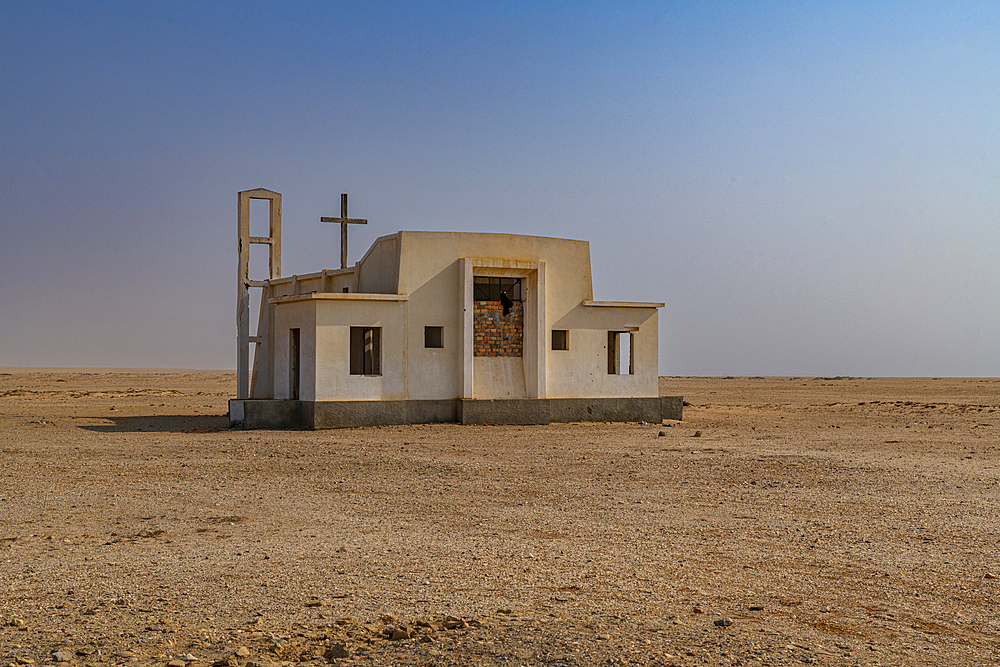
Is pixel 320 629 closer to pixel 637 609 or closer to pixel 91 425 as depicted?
pixel 637 609

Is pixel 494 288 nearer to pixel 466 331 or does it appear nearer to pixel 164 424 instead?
pixel 466 331

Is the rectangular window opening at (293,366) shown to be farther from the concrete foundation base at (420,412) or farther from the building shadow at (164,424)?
the building shadow at (164,424)

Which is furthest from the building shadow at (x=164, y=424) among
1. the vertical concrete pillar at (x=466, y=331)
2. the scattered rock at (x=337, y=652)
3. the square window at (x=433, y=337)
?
the scattered rock at (x=337, y=652)

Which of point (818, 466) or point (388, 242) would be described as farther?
point (388, 242)

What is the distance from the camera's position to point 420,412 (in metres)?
24.0

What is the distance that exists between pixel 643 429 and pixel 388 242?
8.58 meters

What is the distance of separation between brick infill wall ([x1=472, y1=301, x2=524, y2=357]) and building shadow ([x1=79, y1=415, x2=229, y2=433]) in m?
7.21

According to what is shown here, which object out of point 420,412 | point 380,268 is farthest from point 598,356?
point 380,268

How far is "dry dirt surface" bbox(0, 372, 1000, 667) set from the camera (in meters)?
5.36

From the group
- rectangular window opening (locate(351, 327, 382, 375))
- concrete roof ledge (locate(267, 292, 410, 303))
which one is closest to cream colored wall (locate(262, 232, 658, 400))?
concrete roof ledge (locate(267, 292, 410, 303))

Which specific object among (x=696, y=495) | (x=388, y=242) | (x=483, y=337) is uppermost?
(x=388, y=242)

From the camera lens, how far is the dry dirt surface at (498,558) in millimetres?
5359

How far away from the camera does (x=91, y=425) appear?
80.8ft

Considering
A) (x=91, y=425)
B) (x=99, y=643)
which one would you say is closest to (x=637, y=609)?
(x=99, y=643)
